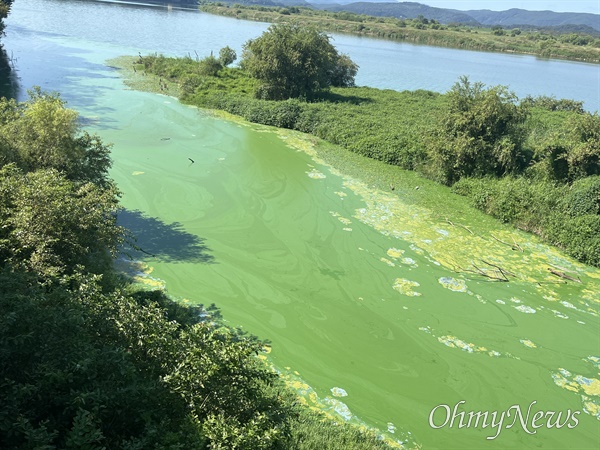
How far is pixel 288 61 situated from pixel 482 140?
1172cm

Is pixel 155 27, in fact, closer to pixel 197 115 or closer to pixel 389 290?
pixel 197 115

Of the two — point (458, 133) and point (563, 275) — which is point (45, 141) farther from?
point (458, 133)

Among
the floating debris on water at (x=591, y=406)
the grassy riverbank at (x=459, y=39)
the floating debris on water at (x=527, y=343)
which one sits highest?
the grassy riverbank at (x=459, y=39)

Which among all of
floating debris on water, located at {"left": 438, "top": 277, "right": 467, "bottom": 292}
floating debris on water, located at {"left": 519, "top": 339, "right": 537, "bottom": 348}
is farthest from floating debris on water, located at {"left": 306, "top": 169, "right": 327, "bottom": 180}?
floating debris on water, located at {"left": 519, "top": 339, "right": 537, "bottom": 348}

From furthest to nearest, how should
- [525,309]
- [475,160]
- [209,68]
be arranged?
[209,68] < [475,160] < [525,309]

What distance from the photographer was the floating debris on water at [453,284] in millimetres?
9117

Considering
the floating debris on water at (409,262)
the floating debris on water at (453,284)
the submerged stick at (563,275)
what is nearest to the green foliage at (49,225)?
the floating debris on water at (409,262)

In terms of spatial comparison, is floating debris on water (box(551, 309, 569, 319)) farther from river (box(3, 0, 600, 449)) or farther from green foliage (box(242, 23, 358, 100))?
green foliage (box(242, 23, 358, 100))

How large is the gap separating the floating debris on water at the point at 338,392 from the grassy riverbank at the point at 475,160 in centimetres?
788

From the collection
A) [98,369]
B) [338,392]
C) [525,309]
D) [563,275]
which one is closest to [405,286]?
[525,309]

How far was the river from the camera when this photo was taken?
21.4ft

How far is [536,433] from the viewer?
239 inches

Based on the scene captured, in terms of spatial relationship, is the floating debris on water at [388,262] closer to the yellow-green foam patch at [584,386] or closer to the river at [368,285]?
the river at [368,285]

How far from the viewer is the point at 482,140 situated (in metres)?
14.4
